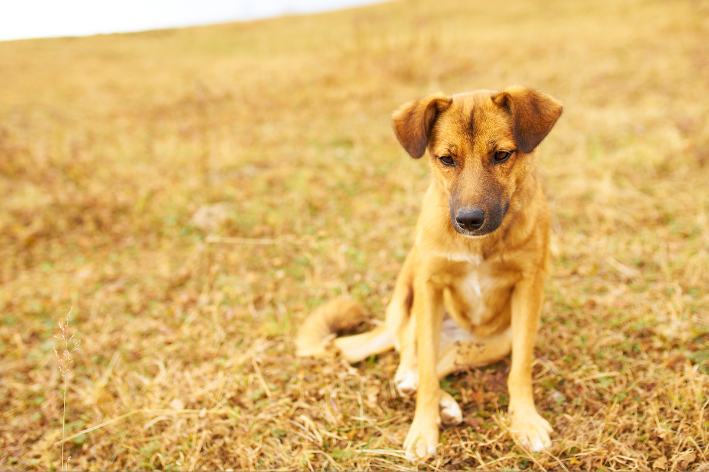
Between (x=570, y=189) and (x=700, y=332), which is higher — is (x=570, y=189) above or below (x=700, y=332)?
above

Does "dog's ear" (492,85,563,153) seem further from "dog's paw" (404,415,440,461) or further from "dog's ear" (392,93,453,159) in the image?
"dog's paw" (404,415,440,461)

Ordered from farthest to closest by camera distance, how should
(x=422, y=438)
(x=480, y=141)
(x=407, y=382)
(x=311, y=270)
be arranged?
1. (x=311, y=270)
2. (x=407, y=382)
3. (x=422, y=438)
4. (x=480, y=141)

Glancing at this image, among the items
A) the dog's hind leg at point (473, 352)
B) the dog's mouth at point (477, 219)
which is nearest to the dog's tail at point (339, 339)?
the dog's hind leg at point (473, 352)

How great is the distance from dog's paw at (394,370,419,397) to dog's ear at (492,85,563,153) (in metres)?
1.74

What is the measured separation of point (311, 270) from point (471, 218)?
8.59 ft

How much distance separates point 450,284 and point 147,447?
2.36 metres

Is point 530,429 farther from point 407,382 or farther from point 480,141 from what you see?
point 480,141

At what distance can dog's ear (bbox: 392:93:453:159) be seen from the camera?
2795 mm

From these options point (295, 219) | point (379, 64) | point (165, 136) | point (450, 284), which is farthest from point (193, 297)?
point (379, 64)

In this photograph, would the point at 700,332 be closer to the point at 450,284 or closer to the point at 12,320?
the point at 450,284

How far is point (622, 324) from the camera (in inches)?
138

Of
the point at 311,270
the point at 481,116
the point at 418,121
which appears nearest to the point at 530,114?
the point at 481,116

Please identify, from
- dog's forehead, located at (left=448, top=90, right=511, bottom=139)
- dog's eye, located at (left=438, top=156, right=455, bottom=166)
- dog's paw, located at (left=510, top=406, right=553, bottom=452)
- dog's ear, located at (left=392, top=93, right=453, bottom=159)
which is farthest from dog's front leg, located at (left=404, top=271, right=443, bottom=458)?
dog's forehead, located at (left=448, top=90, right=511, bottom=139)

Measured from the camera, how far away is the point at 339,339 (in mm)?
3572
